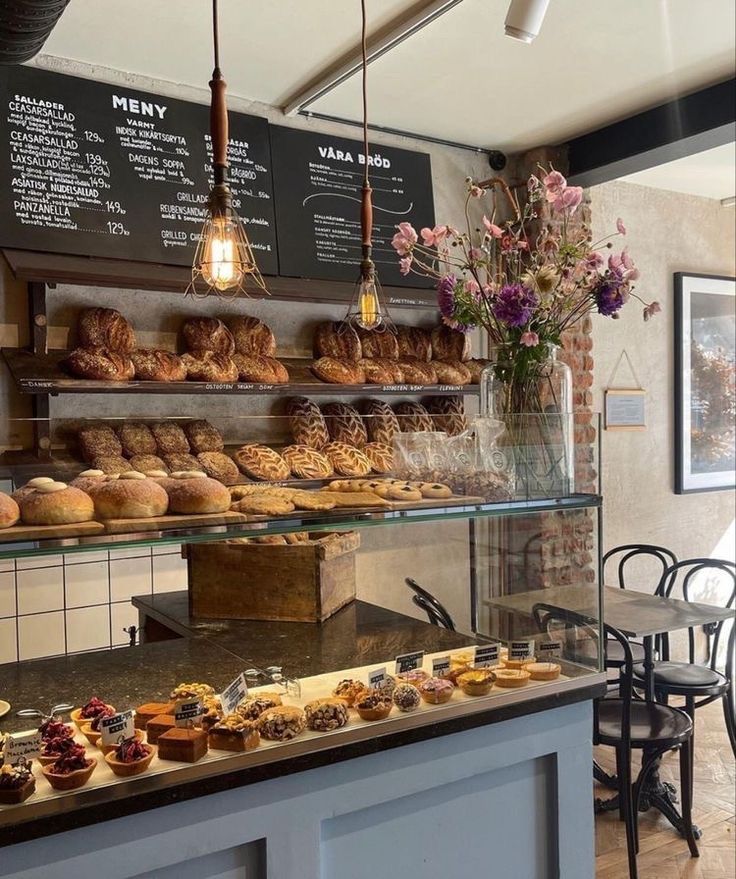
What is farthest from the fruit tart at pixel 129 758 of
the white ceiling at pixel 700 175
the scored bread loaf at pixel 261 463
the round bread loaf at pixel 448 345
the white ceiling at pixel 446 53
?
the white ceiling at pixel 700 175

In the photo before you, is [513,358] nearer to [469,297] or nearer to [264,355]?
[469,297]

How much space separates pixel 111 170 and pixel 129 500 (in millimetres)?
2092

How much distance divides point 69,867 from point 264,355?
7.52ft

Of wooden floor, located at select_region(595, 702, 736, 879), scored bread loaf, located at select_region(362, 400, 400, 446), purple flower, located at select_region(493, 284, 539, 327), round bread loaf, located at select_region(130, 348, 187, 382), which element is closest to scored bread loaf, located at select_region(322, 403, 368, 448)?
scored bread loaf, located at select_region(362, 400, 400, 446)

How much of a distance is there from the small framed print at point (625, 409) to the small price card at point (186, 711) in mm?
3605

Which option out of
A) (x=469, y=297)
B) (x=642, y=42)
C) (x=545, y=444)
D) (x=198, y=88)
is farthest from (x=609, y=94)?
(x=545, y=444)

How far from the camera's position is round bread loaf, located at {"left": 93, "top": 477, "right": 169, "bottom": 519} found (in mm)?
1421

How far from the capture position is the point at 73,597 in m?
3.04

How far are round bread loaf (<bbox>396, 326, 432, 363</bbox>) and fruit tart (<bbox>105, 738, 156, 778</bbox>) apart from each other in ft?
8.56

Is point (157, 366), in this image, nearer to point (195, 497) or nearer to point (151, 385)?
point (151, 385)

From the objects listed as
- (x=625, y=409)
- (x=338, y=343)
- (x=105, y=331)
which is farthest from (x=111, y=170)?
(x=625, y=409)

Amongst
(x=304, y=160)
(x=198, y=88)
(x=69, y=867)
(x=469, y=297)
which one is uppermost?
(x=198, y=88)

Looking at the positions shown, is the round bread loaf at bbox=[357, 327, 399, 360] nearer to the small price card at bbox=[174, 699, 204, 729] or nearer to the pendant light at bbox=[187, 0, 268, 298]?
the pendant light at bbox=[187, 0, 268, 298]

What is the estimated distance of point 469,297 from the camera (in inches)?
79.2
